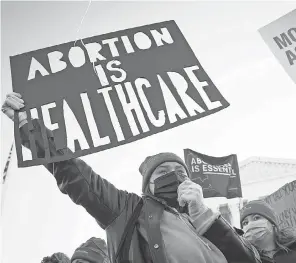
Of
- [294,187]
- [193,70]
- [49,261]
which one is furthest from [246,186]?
[193,70]

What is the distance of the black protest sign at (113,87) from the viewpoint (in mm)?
1970

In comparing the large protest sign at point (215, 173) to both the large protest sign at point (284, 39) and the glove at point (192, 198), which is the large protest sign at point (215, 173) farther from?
the glove at point (192, 198)

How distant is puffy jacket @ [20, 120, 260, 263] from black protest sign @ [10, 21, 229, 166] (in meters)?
0.07

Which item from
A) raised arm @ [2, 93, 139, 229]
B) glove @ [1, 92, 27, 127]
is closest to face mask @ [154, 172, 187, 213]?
raised arm @ [2, 93, 139, 229]

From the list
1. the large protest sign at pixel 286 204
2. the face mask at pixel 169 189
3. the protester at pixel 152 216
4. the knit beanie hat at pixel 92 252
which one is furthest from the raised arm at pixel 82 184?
the large protest sign at pixel 286 204

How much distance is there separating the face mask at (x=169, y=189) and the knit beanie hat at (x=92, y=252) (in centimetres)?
196

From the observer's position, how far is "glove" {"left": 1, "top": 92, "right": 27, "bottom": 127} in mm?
1906

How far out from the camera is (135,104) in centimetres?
217

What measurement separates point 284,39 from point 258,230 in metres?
1.90

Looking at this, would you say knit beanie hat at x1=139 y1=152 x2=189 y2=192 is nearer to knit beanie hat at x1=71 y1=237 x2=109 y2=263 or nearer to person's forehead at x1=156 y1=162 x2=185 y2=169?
person's forehead at x1=156 y1=162 x2=185 y2=169

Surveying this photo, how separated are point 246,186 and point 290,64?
51.2 ft

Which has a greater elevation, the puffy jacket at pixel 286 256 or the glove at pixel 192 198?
the glove at pixel 192 198

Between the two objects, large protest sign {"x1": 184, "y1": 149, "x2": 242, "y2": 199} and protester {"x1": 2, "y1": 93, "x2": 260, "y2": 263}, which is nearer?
protester {"x1": 2, "y1": 93, "x2": 260, "y2": 263}

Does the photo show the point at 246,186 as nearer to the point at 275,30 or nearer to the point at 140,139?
the point at 275,30
